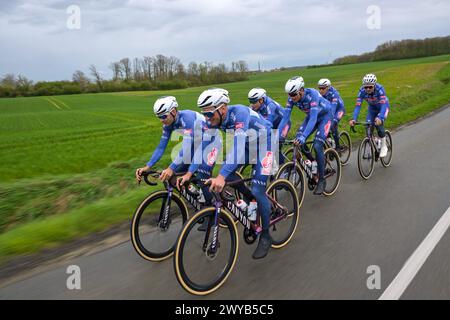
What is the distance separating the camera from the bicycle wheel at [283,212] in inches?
175

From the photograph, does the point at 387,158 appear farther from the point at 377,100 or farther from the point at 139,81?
the point at 139,81

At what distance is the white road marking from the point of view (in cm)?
327

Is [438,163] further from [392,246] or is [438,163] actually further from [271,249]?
[271,249]

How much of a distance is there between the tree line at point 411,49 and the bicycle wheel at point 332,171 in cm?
8452

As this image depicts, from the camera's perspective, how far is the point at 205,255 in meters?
3.79

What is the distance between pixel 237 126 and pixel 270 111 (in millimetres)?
3060

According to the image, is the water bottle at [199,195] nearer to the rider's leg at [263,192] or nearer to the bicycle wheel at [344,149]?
the rider's leg at [263,192]

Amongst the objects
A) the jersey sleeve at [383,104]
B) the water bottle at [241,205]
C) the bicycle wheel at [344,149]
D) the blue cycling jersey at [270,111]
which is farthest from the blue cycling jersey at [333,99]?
the water bottle at [241,205]

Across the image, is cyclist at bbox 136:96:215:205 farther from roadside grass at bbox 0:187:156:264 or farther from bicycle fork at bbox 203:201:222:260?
roadside grass at bbox 0:187:156:264

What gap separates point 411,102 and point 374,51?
7580cm

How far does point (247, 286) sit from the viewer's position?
3.52 m

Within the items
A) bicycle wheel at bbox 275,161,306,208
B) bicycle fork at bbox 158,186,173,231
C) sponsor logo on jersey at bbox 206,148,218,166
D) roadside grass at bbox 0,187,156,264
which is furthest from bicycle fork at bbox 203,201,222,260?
bicycle wheel at bbox 275,161,306,208

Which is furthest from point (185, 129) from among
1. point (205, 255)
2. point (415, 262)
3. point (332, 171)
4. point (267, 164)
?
point (332, 171)
